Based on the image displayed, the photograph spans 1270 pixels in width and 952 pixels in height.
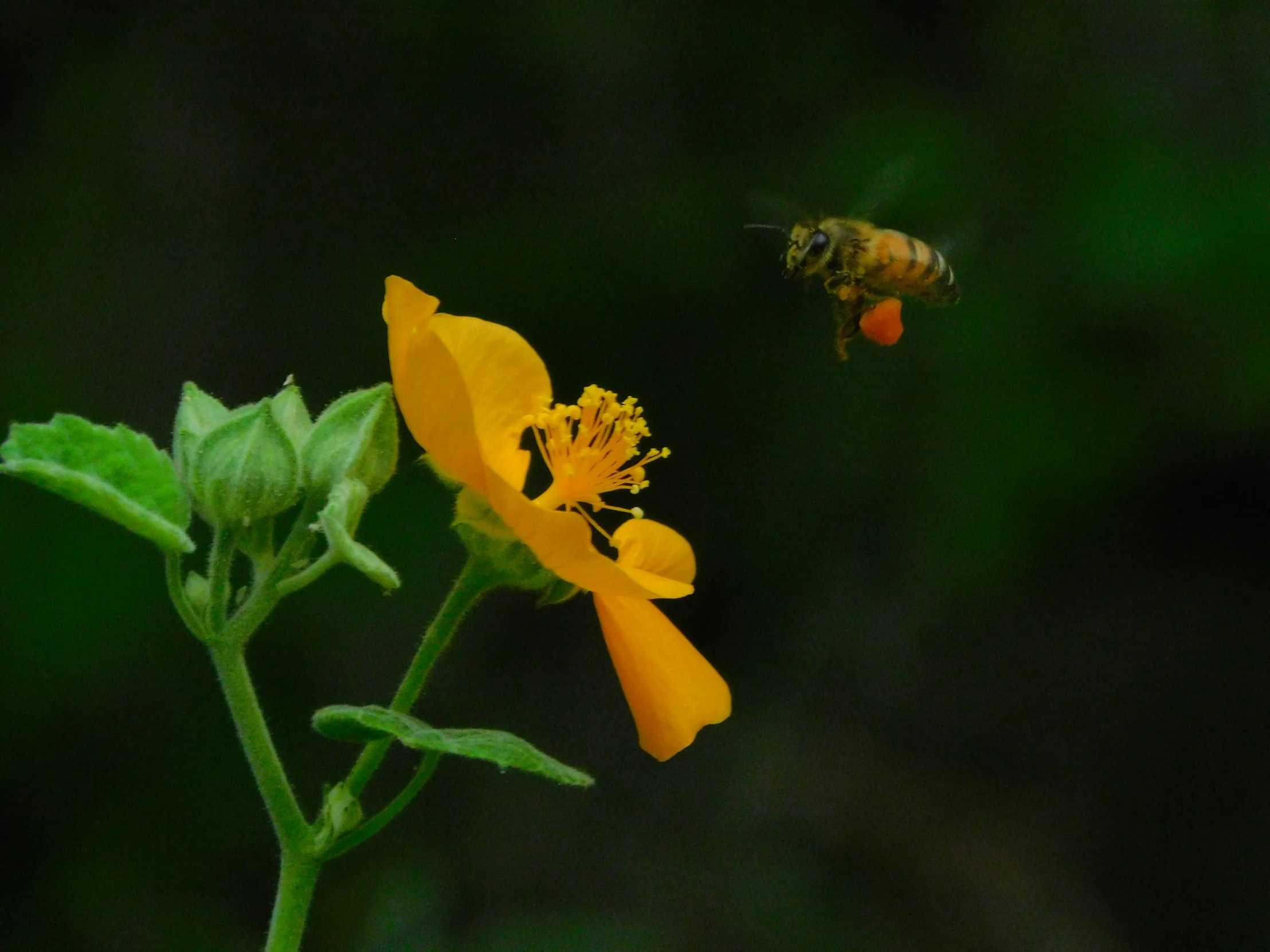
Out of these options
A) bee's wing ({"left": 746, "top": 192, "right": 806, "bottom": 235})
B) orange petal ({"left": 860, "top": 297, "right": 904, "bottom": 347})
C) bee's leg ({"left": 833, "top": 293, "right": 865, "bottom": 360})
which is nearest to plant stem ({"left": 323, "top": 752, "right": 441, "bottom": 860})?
orange petal ({"left": 860, "top": 297, "right": 904, "bottom": 347})

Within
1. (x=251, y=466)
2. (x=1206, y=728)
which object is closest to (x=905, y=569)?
(x=1206, y=728)

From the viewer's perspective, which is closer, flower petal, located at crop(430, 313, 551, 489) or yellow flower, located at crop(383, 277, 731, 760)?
yellow flower, located at crop(383, 277, 731, 760)

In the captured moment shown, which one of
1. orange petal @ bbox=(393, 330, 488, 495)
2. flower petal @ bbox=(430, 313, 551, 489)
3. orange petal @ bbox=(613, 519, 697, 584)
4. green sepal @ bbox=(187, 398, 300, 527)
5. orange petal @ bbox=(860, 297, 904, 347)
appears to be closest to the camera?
green sepal @ bbox=(187, 398, 300, 527)

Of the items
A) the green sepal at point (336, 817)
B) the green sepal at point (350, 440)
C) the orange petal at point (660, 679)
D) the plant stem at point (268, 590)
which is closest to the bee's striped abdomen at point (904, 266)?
the orange petal at point (660, 679)

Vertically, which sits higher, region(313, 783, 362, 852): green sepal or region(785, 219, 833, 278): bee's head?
region(785, 219, 833, 278): bee's head

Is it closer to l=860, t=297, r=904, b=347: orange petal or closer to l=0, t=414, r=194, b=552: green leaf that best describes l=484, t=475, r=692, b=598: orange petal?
l=0, t=414, r=194, b=552: green leaf

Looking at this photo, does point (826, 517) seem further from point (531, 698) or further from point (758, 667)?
point (531, 698)
